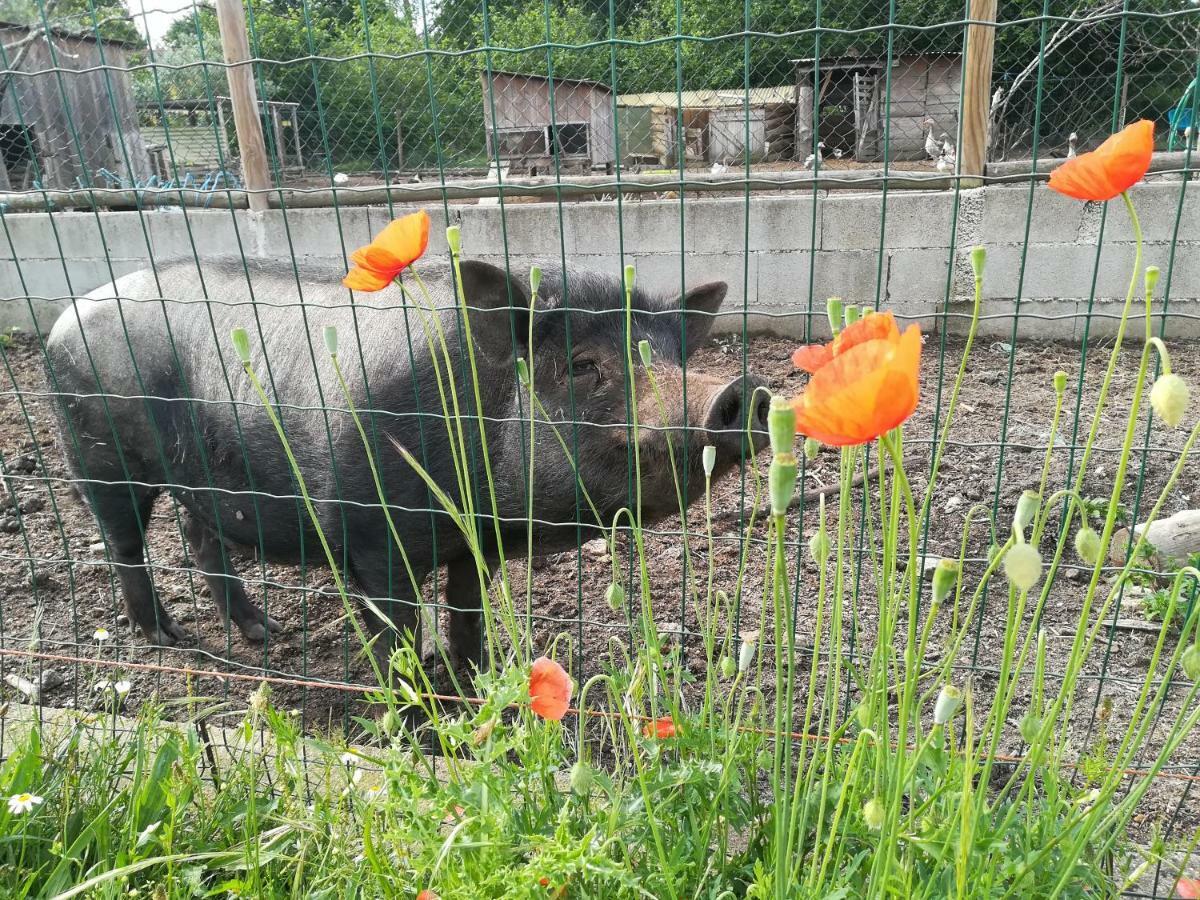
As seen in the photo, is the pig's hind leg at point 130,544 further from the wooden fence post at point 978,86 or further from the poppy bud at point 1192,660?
the wooden fence post at point 978,86

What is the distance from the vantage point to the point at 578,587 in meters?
2.95

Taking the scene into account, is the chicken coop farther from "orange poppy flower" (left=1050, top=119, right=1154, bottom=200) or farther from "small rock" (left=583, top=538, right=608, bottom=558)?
"orange poppy flower" (left=1050, top=119, right=1154, bottom=200)

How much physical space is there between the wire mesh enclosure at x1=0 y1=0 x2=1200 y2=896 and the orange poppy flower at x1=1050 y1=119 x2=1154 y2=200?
231mm

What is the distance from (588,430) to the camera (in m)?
2.85

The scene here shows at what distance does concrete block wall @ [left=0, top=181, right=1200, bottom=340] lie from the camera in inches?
251

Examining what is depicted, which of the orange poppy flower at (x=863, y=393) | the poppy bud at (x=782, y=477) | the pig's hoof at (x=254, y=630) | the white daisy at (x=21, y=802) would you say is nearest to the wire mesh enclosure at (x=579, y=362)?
the pig's hoof at (x=254, y=630)

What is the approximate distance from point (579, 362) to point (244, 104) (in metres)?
5.17

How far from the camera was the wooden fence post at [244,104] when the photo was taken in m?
6.45

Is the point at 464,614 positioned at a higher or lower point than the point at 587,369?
lower

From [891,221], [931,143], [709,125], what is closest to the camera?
[891,221]

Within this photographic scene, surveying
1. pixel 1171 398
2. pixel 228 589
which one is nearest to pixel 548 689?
pixel 1171 398

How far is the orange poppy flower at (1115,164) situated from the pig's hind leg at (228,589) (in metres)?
3.35

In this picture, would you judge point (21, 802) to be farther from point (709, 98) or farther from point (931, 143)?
point (931, 143)

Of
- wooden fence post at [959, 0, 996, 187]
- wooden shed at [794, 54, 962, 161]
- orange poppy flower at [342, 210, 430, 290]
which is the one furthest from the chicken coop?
orange poppy flower at [342, 210, 430, 290]
